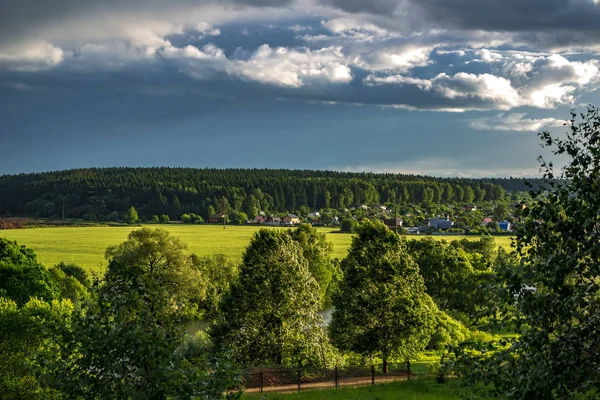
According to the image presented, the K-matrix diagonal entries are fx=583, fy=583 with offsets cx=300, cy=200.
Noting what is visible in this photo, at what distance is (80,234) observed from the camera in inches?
6294

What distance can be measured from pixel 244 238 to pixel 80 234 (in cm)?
4482

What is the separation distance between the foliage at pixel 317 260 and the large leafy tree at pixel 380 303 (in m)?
33.2

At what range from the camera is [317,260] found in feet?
269

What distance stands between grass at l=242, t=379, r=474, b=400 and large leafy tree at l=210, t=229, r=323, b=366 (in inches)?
340

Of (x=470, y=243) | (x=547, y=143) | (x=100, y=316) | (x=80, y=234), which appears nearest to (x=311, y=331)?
(x=100, y=316)

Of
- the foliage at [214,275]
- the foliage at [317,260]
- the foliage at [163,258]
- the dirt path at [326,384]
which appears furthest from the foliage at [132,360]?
the foliage at [317,260]

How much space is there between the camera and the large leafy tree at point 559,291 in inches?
443

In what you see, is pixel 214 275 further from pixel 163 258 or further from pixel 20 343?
pixel 20 343

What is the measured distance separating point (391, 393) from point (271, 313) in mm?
13866

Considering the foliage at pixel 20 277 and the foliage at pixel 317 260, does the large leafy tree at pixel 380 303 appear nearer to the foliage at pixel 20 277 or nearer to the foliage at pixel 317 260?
the foliage at pixel 20 277

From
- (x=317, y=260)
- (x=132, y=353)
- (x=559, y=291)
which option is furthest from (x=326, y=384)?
(x=317, y=260)

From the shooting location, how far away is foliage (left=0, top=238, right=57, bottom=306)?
5112cm

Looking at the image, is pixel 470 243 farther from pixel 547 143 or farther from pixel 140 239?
pixel 547 143

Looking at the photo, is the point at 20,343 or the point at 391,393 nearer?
the point at 391,393
